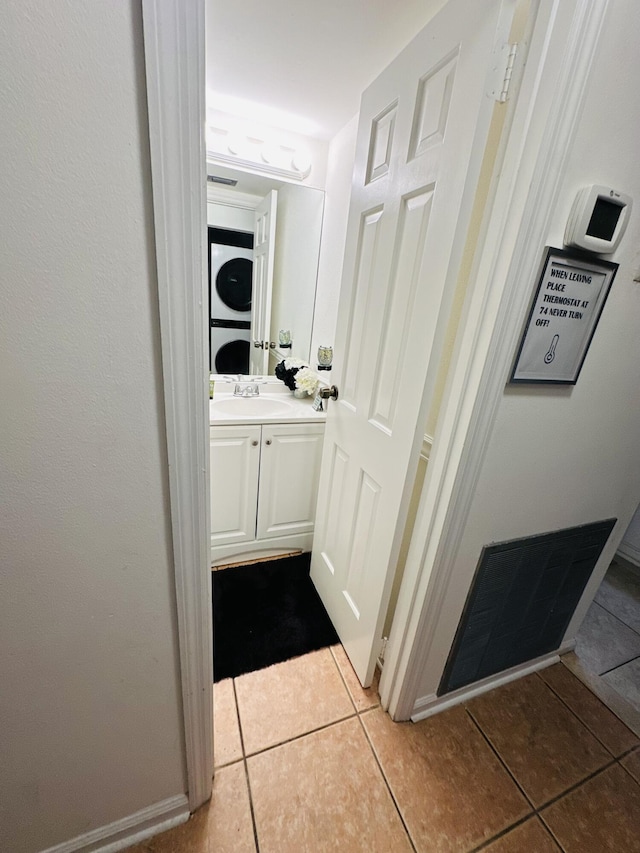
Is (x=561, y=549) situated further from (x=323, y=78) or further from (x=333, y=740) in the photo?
(x=323, y=78)

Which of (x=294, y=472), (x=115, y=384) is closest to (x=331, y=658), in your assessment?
(x=294, y=472)

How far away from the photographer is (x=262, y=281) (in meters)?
1.98

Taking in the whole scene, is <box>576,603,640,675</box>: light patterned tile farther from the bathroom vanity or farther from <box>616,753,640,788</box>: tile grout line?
the bathroom vanity

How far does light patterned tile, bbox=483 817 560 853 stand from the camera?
3.11 ft

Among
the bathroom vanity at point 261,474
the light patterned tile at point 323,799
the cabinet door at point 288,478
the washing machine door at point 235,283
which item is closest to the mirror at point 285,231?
the washing machine door at point 235,283

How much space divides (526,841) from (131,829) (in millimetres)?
1083

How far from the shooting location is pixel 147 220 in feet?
1.62

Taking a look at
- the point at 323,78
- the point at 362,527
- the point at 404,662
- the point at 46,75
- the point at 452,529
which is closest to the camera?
the point at 46,75

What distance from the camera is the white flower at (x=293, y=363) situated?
7.05ft

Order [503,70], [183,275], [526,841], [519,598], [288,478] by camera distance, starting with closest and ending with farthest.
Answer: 1. [183,275]
2. [503,70]
3. [526,841]
4. [519,598]
5. [288,478]

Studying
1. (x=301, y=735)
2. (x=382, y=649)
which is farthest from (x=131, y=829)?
(x=382, y=649)

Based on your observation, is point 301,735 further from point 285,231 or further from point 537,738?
point 285,231

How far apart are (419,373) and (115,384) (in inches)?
27.7

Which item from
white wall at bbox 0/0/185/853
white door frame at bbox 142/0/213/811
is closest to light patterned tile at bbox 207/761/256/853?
white wall at bbox 0/0/185/853
